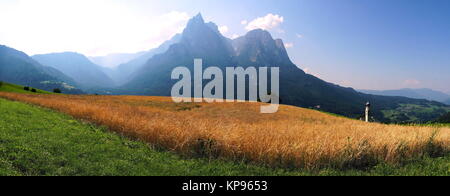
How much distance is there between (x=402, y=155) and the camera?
30.1 feet

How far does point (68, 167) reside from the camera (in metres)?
6.77

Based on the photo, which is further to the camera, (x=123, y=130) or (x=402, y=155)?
(x=123, y=130)
